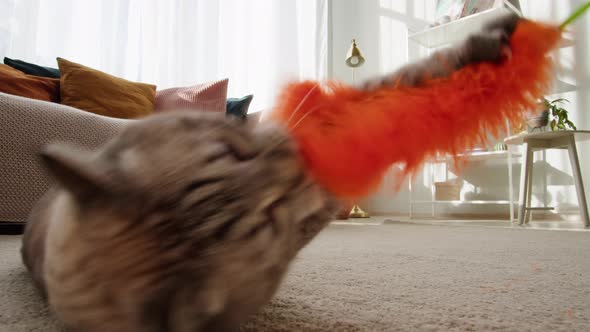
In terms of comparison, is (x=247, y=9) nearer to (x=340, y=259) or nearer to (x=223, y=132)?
(x=340, y=259)

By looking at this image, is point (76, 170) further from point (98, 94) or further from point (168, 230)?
point (98, 94)

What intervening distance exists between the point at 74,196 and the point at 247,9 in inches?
123

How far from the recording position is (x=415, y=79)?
25cm

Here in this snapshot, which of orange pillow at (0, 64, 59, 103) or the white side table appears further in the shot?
the white side table

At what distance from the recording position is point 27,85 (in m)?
1.62

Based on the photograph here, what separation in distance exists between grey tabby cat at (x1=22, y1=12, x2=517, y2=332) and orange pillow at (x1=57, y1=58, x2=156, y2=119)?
5.49ft

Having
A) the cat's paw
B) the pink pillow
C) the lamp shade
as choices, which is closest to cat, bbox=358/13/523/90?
the cat's paw

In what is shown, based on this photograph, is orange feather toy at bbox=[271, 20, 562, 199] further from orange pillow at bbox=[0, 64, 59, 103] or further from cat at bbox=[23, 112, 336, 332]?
orange pillow at bbox=[0, 64, 59, 103]

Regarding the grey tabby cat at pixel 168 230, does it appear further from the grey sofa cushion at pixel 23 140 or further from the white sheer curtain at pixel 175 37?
the white sheer curtain at pixel 175 37

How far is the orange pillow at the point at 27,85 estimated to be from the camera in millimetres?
1559

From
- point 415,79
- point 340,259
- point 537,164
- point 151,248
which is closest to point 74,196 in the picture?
point 151,248

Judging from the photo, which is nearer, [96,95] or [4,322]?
[4,322]

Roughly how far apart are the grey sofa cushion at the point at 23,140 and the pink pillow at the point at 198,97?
848 mm

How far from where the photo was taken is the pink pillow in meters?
2.05
